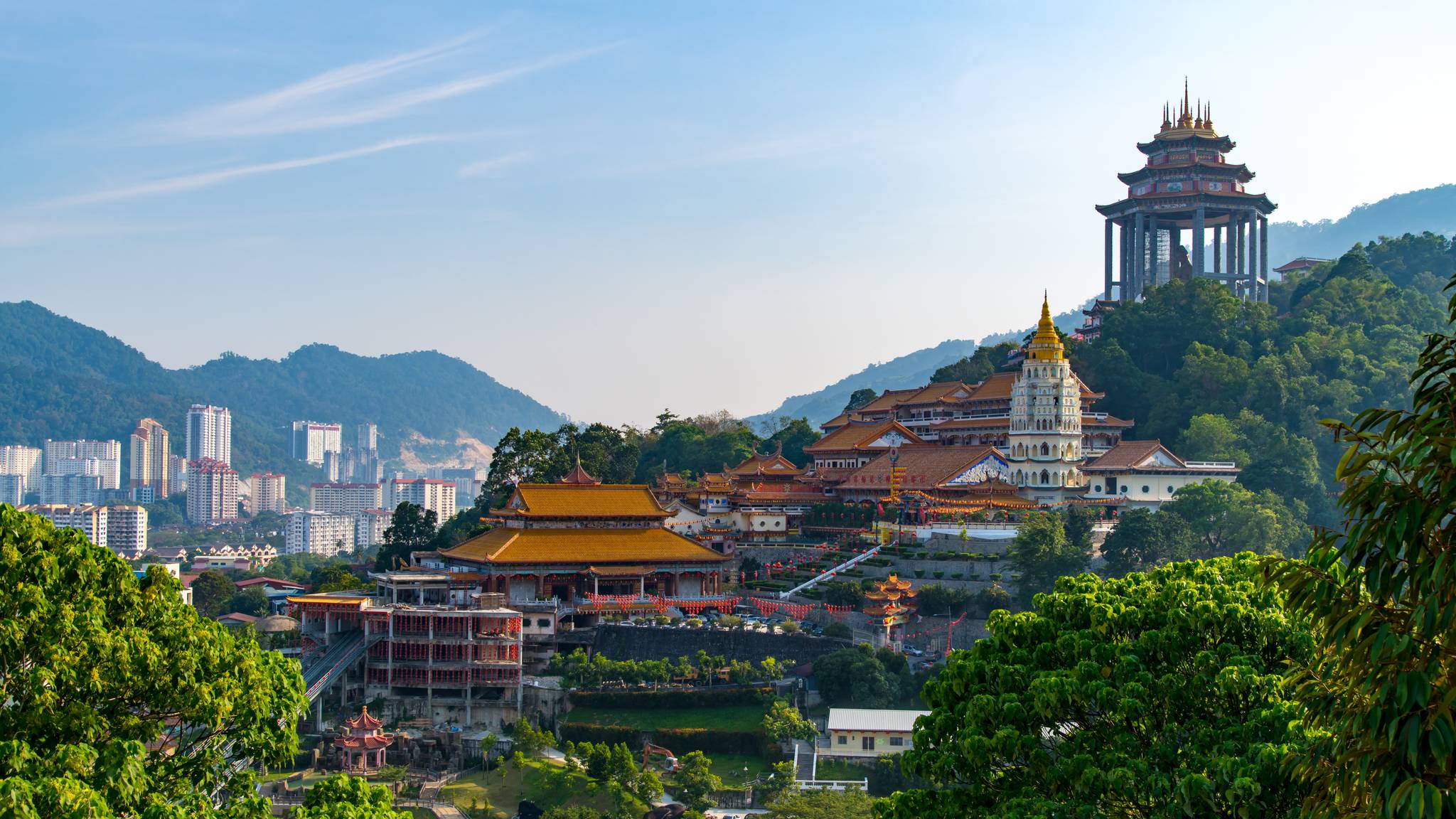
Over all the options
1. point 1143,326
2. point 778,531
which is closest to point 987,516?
point 778,531

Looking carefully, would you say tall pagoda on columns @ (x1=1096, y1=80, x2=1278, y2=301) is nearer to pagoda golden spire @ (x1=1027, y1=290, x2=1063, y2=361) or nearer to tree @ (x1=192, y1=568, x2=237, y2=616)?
pagoda golden spire @ (x1=1027, y1=290, x2=1063, y2=361)

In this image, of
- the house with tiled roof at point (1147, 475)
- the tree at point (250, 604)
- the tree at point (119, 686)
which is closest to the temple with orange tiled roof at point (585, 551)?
the house with tiled roof at point (1147, 475)

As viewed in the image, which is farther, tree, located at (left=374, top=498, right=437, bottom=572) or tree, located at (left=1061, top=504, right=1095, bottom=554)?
tree, located at (left=374, top=498, right=437, bottom=572)

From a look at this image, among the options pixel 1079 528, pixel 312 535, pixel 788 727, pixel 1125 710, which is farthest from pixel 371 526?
pixel 1125 710

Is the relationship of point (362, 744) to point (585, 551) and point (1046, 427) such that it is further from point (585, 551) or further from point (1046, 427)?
point (1046, 427)

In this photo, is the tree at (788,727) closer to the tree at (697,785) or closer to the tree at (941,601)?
the tree at (697,785)

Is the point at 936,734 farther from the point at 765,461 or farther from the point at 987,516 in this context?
the point at 765,461

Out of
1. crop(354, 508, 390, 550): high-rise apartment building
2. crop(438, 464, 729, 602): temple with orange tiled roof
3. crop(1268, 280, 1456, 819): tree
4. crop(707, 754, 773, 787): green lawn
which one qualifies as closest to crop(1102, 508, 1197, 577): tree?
crop(438, 464, 729, 602): temple with orange tiled roof
